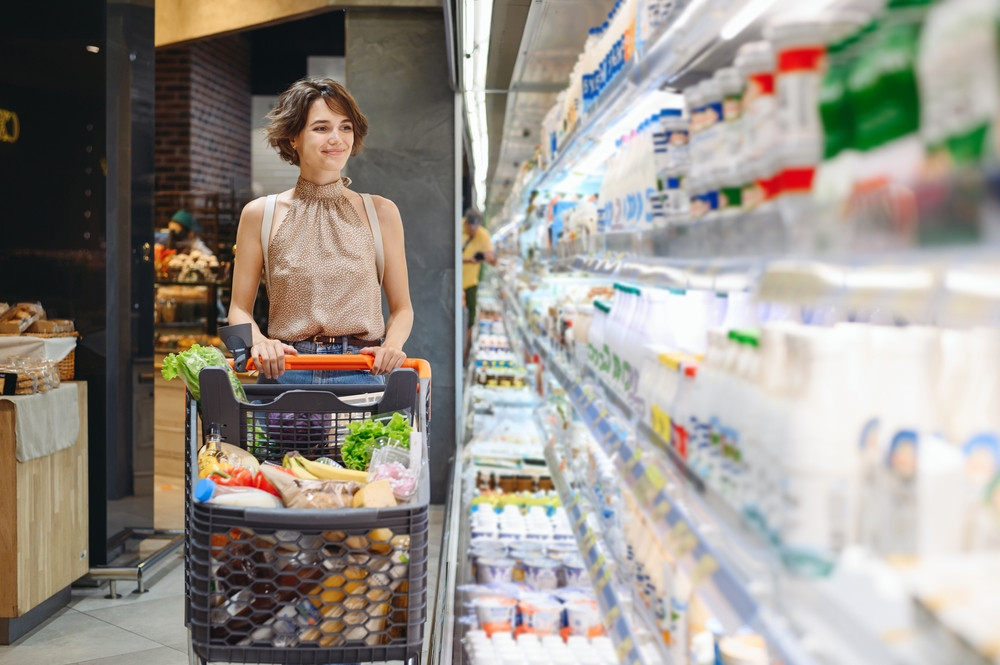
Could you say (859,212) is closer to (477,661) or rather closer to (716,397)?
(716,397)

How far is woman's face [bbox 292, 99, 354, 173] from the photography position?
102 inches

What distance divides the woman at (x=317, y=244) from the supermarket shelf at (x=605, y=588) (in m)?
0.71

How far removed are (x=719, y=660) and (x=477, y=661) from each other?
4.34 ft

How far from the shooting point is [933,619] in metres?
0.66

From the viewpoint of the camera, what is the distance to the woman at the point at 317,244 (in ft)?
8.57

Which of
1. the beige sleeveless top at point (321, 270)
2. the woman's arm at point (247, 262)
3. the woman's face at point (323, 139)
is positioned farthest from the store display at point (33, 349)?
the woman's face at point (323, 139)

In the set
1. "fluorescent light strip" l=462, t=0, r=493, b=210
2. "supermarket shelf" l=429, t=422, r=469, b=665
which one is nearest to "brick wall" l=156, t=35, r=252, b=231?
"fluorescent light strip" l=462, t=0, r=493, b=210

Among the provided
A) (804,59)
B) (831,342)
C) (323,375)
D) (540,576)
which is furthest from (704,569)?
(540,576)

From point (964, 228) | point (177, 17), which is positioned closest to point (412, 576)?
point (964, 228)

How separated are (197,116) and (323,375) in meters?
7.42

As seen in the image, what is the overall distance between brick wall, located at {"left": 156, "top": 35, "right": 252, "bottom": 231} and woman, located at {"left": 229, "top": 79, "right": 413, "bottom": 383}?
19.0 ft

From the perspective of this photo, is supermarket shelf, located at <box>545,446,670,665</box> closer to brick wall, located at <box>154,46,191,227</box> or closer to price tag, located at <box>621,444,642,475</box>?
price tag, located at <box>621,444,642,475</box>

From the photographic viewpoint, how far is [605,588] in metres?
2.25

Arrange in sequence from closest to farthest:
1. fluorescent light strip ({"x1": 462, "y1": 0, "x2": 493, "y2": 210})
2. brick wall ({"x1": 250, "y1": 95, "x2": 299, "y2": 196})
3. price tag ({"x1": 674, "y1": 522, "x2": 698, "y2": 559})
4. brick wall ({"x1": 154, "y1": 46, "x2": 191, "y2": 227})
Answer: price tag ({"x1": 674, "y1": 522, "x2": 698, "y2": 559})
fluorescent light strip ({"x1": 462, "y1": 0, "x2": 493, "y2": 210})
brick wall ({"x1": 154, "y1": 46, "x2": 191, "y2": 227})
brick wall ({"x1": 250, "y1": 95, "x2": 299, "y2": 196})
